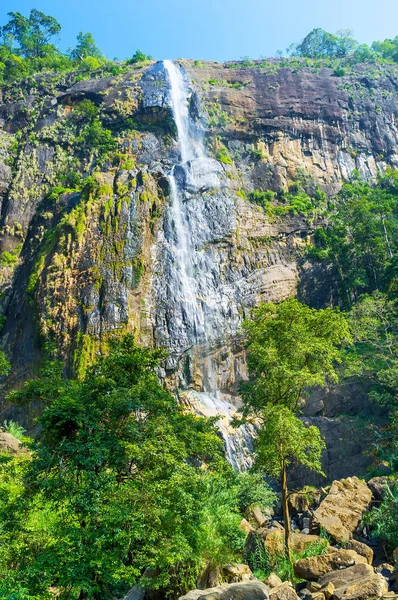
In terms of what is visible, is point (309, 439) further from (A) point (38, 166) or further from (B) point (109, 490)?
(A) point (38, 166)

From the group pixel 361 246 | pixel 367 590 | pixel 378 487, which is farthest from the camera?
pixel 361 246

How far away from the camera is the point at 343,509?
1277 cm

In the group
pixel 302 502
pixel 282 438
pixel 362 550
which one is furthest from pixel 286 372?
pixel 302 502

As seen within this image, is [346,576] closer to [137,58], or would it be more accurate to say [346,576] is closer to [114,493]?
[114,493]

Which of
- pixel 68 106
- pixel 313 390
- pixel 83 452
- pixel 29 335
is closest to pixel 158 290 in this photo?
pixel 29 335

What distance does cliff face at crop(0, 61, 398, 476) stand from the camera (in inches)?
950

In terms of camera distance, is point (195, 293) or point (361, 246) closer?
point (195, 293)

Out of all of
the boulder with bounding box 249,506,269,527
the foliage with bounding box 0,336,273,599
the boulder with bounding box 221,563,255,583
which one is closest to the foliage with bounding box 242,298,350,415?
the foliage with bounding box 0,336,273,599

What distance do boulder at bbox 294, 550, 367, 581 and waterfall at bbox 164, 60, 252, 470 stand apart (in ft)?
31.8

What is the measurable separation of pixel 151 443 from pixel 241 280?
1981cm

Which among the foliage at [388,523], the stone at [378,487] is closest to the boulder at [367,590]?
the foliage at [388,523]

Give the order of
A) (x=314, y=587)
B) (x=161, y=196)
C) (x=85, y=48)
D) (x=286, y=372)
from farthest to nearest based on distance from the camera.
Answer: (x=85, y=48), (x=161, y=196), (x=286, y=372), (x=314, y=587)

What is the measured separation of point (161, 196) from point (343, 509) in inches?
822

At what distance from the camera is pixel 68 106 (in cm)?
3916
